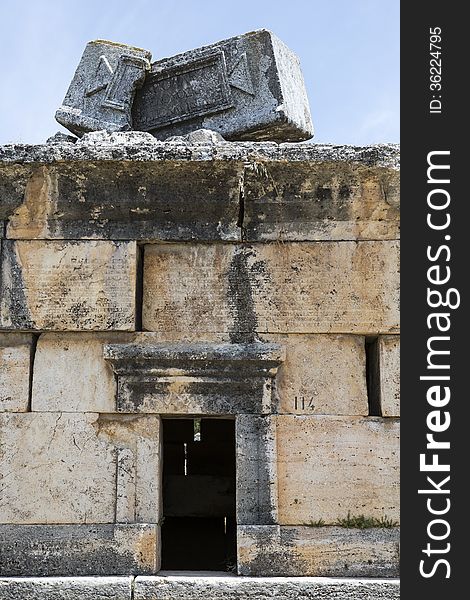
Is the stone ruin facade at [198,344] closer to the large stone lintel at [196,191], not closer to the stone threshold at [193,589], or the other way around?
the large stone lintel at [196,191]

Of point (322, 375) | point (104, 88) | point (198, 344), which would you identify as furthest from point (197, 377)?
point (104, 88)

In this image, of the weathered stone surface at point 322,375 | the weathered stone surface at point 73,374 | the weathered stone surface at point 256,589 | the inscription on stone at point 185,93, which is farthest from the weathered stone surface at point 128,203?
the weathered stone surface at point 256,589

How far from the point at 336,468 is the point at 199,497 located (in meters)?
2.97

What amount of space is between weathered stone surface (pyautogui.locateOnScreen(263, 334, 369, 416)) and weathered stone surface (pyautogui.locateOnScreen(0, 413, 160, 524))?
2.72 ft

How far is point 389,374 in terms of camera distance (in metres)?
4.99

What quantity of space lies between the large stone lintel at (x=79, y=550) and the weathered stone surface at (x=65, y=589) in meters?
0.15

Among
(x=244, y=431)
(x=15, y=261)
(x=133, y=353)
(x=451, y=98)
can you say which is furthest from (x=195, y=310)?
(x=451, y=98)

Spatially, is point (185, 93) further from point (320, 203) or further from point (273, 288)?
point (273, 288)

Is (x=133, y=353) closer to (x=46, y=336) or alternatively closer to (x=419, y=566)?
(x=46, y=336)

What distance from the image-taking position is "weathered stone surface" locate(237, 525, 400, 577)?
15.5ft

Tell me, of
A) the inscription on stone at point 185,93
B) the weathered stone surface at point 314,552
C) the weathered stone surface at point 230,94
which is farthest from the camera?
the inscription on stone at point 185,93

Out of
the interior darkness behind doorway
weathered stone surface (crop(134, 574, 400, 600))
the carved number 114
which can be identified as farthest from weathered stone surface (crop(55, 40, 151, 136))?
the interior darkness behind doorway

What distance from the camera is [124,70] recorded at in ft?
19.2

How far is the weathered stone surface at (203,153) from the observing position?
15.9 feet
